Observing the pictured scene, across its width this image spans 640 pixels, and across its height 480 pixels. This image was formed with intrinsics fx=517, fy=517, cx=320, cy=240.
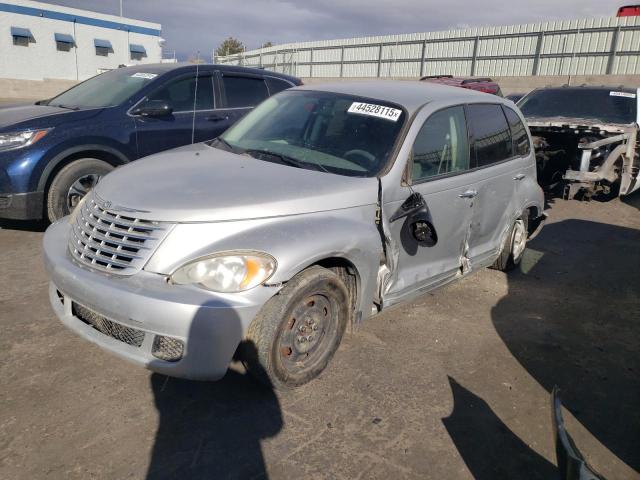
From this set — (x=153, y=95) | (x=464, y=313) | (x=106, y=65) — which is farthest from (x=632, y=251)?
(x=106, y=65)

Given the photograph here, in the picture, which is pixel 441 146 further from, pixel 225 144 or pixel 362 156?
pixel 225 144

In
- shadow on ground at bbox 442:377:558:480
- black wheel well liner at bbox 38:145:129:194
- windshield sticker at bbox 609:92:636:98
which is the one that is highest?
windshield sticker at bbox 609:92:636:98

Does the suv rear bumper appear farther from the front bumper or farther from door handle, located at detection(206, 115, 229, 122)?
the front bumper

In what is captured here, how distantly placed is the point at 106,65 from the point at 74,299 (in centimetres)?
3769

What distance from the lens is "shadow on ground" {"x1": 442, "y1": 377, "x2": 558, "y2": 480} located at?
8.08 ft

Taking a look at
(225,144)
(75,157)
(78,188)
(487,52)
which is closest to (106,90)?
(75,157)

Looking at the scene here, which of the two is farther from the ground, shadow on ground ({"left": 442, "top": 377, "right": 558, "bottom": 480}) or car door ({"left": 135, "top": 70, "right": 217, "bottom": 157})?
car door ({"left": 135, "top": 70, "right": 217, "bottom": 157})

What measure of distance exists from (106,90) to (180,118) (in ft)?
3.02

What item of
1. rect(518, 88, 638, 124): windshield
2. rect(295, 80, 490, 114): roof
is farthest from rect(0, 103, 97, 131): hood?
rect(518, 88, 638, 124): windshield

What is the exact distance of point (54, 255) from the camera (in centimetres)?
295

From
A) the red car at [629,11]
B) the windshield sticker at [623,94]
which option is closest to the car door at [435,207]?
the windshield sticker at [623,94]

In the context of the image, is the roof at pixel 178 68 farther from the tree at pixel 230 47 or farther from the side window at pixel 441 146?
the tree at pixel 230 47

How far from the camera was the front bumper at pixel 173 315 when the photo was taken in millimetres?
2422

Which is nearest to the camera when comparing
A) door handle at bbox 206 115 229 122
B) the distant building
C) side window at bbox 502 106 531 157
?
side window at bbox 502 106 531 157
